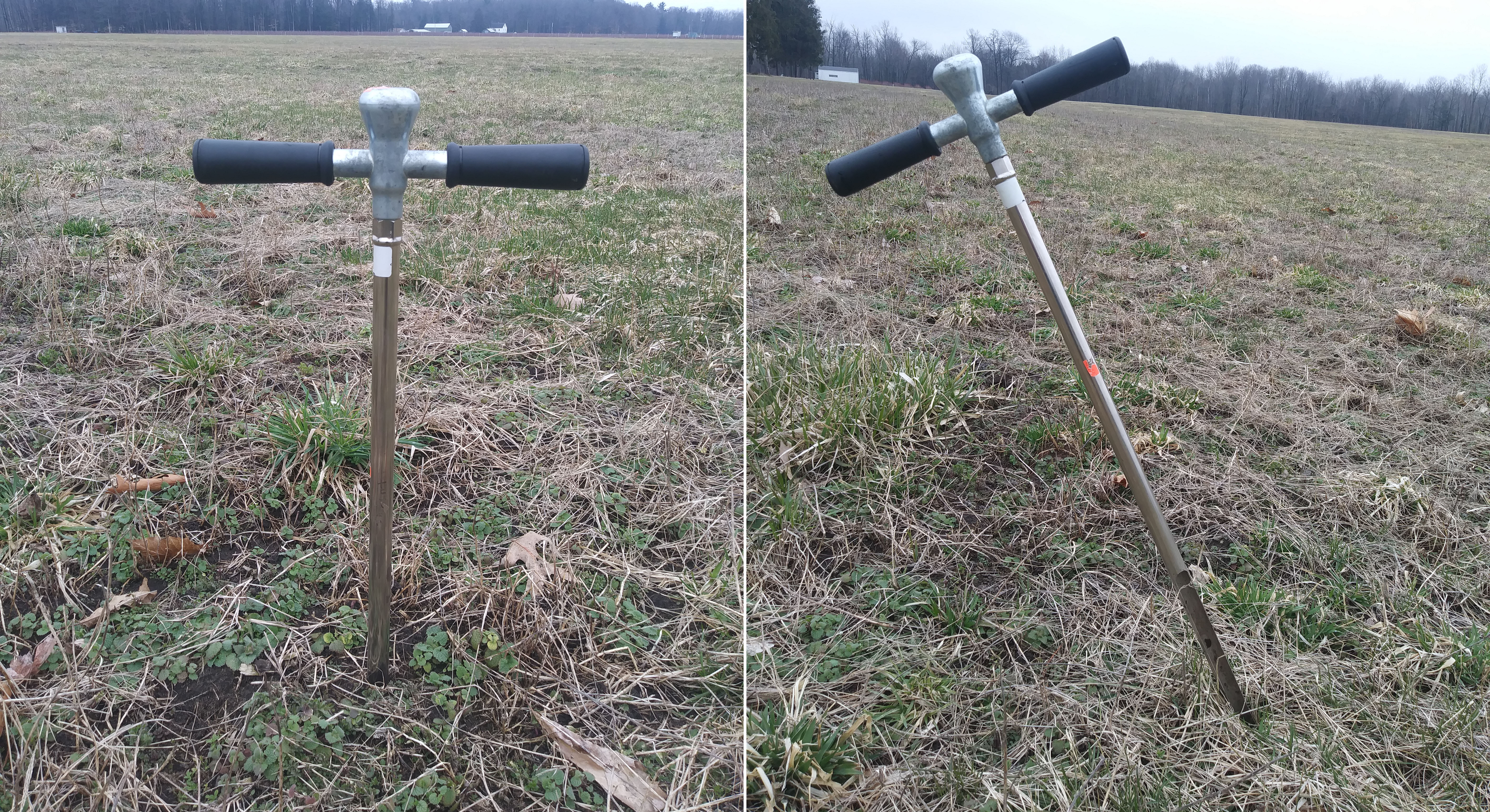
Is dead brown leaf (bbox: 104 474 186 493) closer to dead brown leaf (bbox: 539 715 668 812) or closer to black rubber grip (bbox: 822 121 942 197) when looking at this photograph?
dead brown leaf (bbox: 539 715 668 812)

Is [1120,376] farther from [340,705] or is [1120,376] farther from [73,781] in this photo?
[73,781]

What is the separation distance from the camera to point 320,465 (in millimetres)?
2361

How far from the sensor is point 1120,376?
3123 mm

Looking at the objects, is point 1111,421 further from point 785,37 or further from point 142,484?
point 142,484

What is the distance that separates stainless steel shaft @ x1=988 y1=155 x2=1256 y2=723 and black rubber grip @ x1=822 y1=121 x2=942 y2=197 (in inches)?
5.4

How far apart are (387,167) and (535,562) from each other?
4.08 ft

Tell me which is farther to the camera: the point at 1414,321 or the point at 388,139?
the point at 1414,321

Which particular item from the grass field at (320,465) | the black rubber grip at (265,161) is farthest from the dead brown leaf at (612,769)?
the black rubber grip at (265,161)

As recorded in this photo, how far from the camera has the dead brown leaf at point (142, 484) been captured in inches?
86.8

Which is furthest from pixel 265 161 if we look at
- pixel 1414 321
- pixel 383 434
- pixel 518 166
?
pixel 1414 321

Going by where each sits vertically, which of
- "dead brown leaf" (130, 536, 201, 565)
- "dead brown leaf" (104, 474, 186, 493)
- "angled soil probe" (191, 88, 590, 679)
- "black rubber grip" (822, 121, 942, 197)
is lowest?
"dead brown leaf" (130, 536, 201, 565)

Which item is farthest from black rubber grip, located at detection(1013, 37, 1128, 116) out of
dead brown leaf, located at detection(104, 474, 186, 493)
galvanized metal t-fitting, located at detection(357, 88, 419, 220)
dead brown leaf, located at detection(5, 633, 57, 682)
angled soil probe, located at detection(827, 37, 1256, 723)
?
dead brown leaf, located at detection(104, 474, 186, 493)

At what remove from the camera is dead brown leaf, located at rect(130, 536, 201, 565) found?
2018mm

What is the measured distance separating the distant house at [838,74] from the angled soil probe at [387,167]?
4.13 ft
